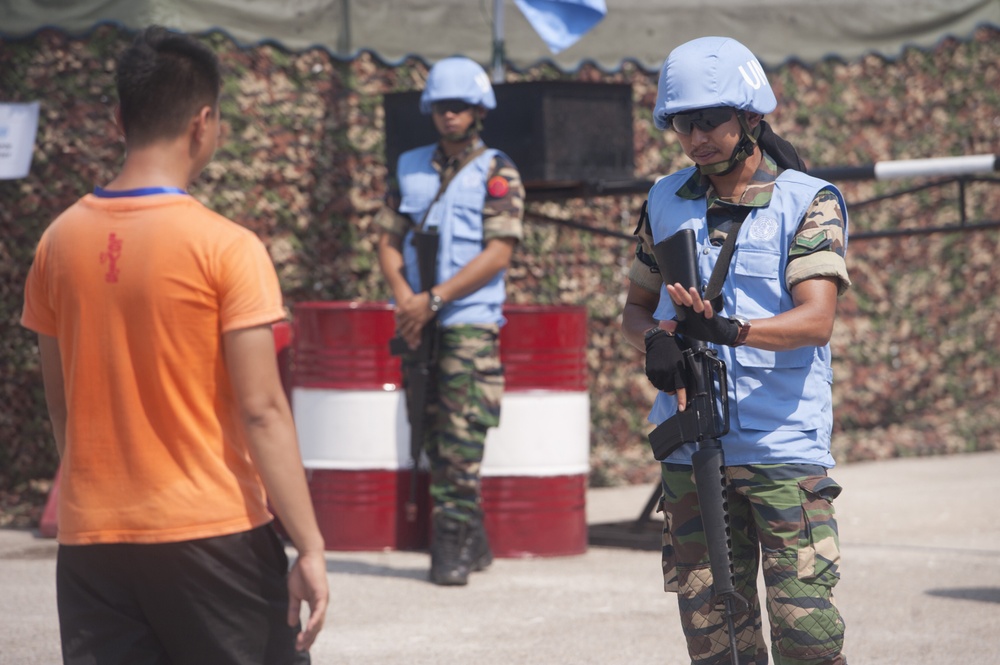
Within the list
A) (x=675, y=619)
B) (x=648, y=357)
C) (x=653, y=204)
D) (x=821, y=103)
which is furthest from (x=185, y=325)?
(x=821, y=103)

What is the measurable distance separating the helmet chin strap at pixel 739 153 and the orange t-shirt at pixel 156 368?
128 centimetres

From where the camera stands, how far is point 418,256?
6.05 meters

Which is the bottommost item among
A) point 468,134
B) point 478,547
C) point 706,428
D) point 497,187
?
point 478,547

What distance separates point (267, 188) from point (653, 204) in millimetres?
4919

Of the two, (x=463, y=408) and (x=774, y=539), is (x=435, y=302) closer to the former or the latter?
(x=463, y=408)

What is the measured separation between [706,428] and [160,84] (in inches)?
56.4

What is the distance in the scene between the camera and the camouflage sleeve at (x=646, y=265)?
3471 millimetres

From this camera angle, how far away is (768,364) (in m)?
3.21

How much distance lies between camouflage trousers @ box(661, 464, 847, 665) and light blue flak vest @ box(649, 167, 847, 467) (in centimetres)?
5

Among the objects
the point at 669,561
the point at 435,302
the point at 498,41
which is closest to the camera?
the point at 669,561

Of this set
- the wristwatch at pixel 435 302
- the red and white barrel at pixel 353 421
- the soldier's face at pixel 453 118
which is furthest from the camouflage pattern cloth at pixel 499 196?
the red and white barrel at pixel 353 421

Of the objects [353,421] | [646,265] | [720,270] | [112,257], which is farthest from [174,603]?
[353,421]

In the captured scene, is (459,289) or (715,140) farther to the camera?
(459,289)

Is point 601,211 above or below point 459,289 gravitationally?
above
